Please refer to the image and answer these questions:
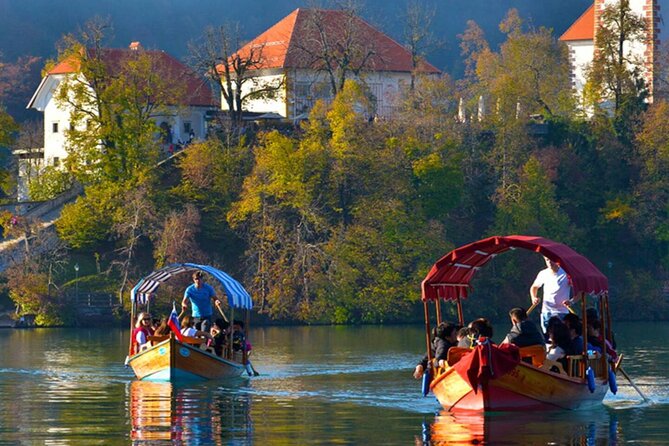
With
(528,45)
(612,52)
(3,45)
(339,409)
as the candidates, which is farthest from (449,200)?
(3,45)

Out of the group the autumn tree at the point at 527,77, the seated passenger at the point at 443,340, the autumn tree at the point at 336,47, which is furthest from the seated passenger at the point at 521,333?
the autumn tree at the point at 527,77

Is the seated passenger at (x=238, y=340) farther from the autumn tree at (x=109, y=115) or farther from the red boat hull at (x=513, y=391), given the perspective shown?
the autumn tree at (x=109, y=115)

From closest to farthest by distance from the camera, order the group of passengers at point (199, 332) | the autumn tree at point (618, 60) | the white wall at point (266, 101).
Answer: the group of passengers at point (199, 332) → the autumn tree at point (618, 60) → the white wall at point (266, 101)

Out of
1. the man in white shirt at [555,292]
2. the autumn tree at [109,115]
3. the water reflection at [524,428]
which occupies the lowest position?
the water reflection at [524,428]

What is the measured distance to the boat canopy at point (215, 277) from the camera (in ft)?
166

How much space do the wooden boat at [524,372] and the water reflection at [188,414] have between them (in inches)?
165

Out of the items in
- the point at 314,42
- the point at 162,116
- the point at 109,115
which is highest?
the point at 314,42

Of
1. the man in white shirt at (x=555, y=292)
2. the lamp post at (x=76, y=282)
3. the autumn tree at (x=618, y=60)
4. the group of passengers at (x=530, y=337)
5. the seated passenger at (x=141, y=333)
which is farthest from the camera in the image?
the autumn tree at (x=618, y=60)

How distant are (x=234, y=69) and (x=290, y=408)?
68.7 metres

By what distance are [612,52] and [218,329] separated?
2620 inches

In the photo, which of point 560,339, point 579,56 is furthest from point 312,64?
point 560,339

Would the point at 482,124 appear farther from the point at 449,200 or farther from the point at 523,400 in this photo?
the point at 523,400

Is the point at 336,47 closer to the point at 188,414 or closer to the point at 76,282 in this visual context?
the point at 76,282

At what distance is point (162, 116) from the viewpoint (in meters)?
111
